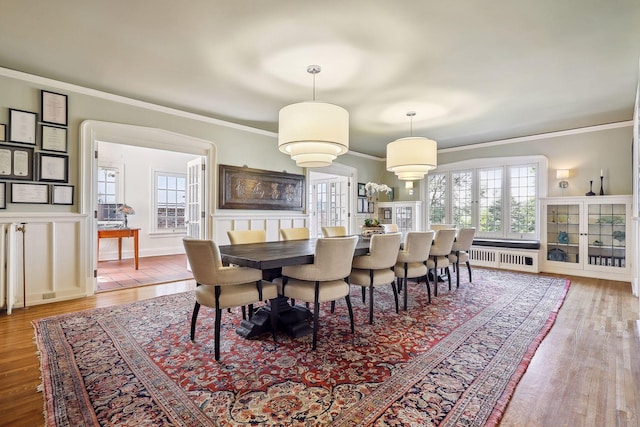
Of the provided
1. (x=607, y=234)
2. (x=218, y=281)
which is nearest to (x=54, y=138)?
(x=218, y=281)

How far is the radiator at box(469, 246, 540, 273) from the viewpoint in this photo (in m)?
5.46

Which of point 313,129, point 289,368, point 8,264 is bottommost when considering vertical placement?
point 289,368

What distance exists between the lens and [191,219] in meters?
5.45

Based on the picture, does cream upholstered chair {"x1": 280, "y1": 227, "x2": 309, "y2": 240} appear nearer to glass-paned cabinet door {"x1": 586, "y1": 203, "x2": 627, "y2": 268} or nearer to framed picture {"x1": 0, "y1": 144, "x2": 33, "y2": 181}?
framed picture {"x1": 0, "y1": 144, "x2": 33, "y2": 181}

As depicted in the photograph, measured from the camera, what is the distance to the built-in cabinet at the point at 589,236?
4.85 m

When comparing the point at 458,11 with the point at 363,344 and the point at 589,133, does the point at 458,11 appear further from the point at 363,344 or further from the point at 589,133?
the point at 589,133

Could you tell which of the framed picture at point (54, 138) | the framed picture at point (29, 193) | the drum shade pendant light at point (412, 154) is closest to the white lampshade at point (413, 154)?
the drum shade pendant light at point (412, 154)

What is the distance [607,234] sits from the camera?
16.5ft

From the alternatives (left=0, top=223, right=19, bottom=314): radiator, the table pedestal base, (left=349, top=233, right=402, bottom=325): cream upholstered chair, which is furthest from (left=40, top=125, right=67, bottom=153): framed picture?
(left=349, top=233, right=402, bottom=325): cream upholstered chair

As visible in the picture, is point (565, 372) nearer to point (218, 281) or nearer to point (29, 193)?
point (218, 281)

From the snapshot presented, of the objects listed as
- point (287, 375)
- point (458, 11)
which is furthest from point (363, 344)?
point (458, 11)

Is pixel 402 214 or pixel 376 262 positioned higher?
pixel 402 214

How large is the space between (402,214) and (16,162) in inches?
261

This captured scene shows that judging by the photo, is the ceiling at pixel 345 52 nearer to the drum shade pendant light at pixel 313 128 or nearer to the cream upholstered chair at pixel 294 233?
the drum shade pendant light at pixel 313 128
